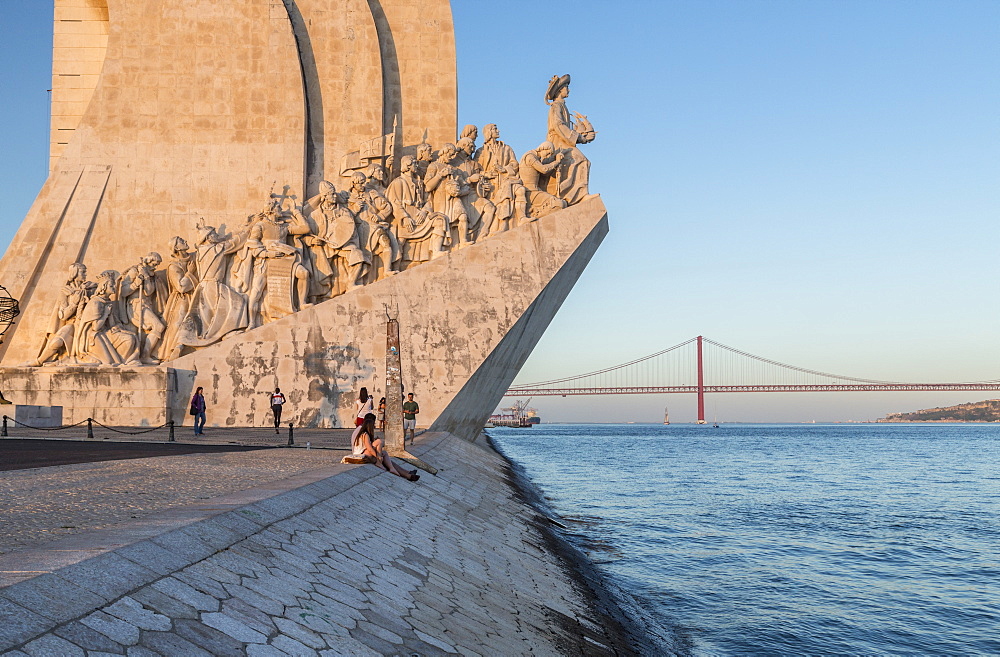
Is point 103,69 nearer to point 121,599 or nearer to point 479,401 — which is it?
point 479,401

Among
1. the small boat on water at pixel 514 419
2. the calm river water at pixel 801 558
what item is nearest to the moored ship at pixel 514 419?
the small boat on water at pixel 514 419

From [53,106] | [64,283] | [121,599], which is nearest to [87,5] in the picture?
[53,106]

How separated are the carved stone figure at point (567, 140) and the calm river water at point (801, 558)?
161 inches

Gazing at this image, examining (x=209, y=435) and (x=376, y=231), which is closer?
(x=209, y=435)

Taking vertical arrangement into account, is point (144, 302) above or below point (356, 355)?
above

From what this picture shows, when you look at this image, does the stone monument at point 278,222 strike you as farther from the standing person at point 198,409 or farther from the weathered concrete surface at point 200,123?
the standing person at point 198,409

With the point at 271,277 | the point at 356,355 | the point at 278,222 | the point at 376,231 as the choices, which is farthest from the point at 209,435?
the point at 376,231

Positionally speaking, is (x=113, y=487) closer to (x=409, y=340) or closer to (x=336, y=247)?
(x=409, y=340)

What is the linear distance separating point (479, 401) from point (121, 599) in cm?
942

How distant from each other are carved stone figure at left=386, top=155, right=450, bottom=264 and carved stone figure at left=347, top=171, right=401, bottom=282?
0.45 feet

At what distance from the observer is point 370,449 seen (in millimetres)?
5473

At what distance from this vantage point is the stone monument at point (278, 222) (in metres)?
10.4

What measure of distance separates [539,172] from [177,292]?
4.84 metres

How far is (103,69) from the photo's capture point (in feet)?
40.4
